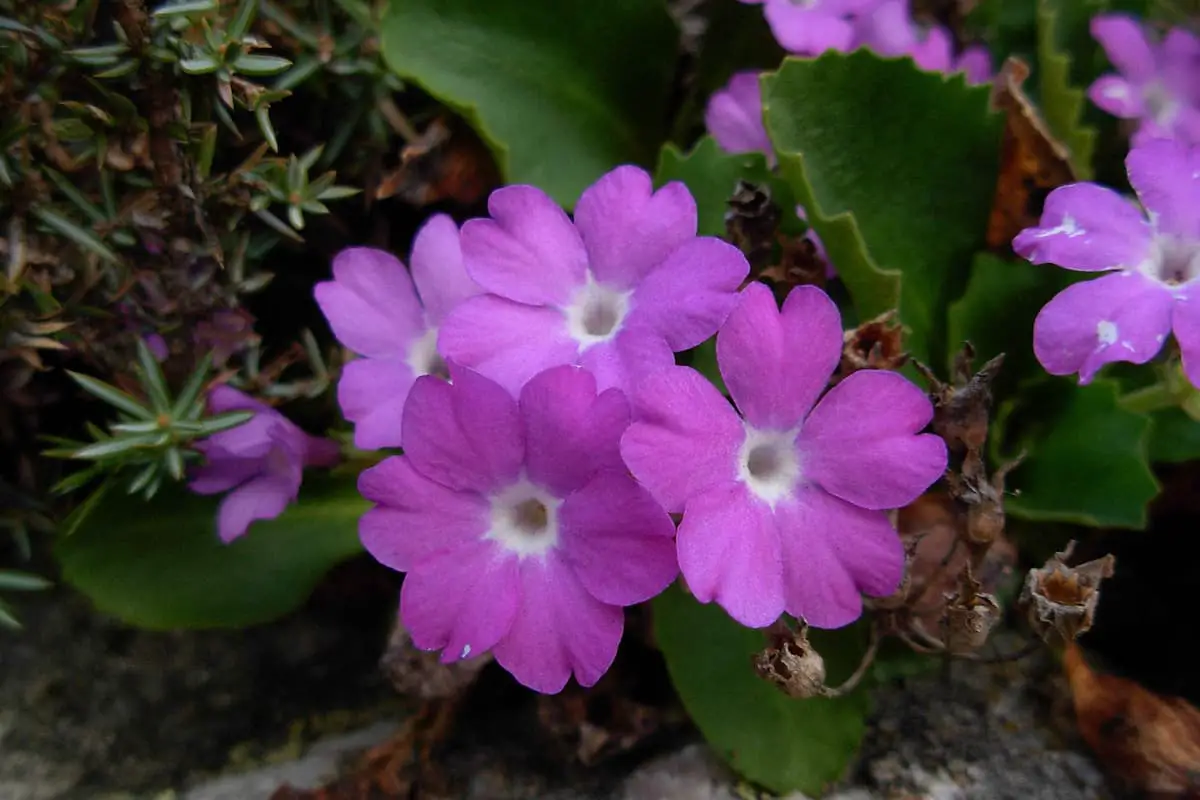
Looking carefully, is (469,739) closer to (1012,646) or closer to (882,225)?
(1012,646)

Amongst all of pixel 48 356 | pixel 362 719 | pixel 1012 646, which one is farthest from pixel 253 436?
pixel 1012 646

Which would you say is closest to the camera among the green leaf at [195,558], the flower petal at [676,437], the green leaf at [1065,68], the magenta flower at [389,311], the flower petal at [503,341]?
the flower petal at [676,437]

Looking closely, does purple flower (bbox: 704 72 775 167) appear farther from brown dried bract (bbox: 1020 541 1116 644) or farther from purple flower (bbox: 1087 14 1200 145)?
brown dried bract (bbox: 1020 541 1116 644)

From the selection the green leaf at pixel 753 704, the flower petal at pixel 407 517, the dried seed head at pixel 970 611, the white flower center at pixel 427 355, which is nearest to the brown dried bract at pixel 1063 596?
the dried seed head at pixel 970 611

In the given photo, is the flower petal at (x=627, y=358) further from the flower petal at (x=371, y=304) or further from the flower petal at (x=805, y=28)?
the flower petal at (x=805, y=28)

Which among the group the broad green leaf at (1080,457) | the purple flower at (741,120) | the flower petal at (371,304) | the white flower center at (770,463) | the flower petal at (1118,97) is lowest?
the broad green leaf at (1080,457)

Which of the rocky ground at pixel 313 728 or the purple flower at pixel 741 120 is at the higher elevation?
the purple flower at pixel 741 120
